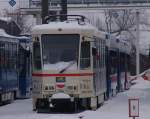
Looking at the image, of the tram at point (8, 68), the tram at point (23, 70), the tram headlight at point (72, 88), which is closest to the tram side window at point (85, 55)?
the tram headlight at point (72, 88)

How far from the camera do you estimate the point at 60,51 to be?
2492 centimetres

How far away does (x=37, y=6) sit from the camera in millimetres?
61781

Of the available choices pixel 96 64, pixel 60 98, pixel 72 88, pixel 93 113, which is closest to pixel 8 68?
pixel 96 64

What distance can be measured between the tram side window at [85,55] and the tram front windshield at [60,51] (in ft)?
0.75

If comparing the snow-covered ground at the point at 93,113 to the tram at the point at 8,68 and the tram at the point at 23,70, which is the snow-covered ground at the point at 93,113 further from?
the tram at the point at 23,70

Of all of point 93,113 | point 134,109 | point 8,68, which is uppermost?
point 8,68

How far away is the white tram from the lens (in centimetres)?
2461

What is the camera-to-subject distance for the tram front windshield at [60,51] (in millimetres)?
24797

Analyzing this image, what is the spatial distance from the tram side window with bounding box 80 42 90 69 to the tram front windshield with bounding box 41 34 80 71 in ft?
0.75

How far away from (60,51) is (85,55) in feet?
3.10

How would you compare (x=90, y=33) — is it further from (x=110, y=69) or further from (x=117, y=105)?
(x=110, y=69)

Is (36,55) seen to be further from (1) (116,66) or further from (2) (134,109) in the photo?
(1) (116,66)

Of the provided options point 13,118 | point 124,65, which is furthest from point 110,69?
point 13,118

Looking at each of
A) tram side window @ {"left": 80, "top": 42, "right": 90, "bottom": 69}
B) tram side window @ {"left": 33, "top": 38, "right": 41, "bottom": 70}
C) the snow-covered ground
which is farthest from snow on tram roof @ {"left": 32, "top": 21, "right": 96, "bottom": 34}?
the snow-covered ground
